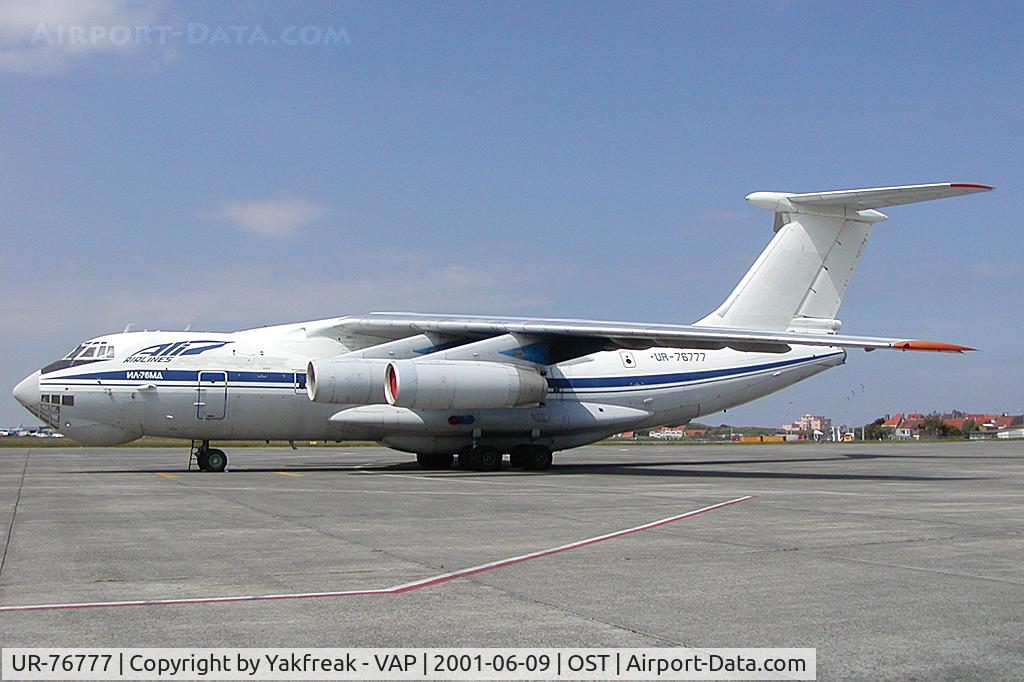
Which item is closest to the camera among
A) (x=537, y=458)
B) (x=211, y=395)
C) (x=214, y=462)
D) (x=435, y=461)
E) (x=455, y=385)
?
(x=455, y=385)

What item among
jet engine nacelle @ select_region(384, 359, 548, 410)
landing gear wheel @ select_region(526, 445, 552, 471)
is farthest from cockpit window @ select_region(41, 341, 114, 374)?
landing gear wheel @ select_region(526, 445, 552, 471)

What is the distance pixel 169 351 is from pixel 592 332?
808 cm

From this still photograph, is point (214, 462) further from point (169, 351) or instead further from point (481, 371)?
point (481, 371)

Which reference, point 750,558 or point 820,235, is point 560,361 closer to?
point 820,235

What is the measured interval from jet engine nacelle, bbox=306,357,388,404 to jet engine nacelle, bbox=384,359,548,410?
20 centimetres

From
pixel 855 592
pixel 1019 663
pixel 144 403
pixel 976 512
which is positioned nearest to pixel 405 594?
pixel 855 592

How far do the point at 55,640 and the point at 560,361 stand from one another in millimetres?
16573

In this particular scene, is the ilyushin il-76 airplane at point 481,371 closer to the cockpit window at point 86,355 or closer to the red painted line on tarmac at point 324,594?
the cockpit window at point 86,355

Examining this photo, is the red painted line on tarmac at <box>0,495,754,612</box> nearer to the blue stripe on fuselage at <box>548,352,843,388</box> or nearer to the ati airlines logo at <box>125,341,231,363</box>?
the ati airlines logo at <box>125,341,231,363</box>

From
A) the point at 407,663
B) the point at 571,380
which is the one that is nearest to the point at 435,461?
the point at 571,380

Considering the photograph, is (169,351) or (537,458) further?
(537,458)

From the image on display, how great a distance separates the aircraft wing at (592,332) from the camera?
18.8 m

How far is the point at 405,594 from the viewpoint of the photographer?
6.37 metres

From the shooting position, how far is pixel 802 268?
22.9m
